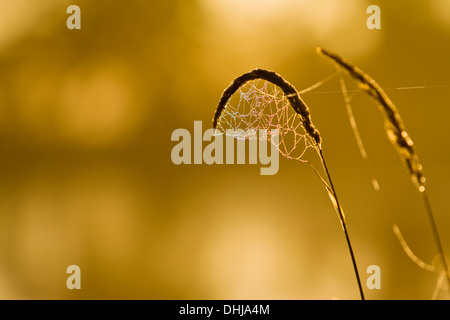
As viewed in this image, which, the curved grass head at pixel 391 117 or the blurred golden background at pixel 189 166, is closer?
the curved grass head at pixel 391 117

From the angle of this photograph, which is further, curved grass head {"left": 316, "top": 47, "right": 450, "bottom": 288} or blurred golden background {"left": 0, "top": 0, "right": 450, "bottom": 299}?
blurred golden background {"left": 0, "top": 0, "right": 450, "bottom": 299}

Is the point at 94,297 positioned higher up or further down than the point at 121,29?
further down

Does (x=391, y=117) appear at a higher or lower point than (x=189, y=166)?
lower

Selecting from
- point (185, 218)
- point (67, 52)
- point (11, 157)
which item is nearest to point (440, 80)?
point (185, 218)

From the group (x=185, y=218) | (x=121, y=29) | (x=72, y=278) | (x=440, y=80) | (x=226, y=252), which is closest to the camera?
(x=72, y=278)

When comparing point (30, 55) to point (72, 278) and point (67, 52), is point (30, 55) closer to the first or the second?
point (67, 52)

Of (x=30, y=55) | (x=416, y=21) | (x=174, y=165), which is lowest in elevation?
(x=174, y=165)

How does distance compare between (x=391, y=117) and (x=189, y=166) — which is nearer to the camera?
(x=391, y=117)
